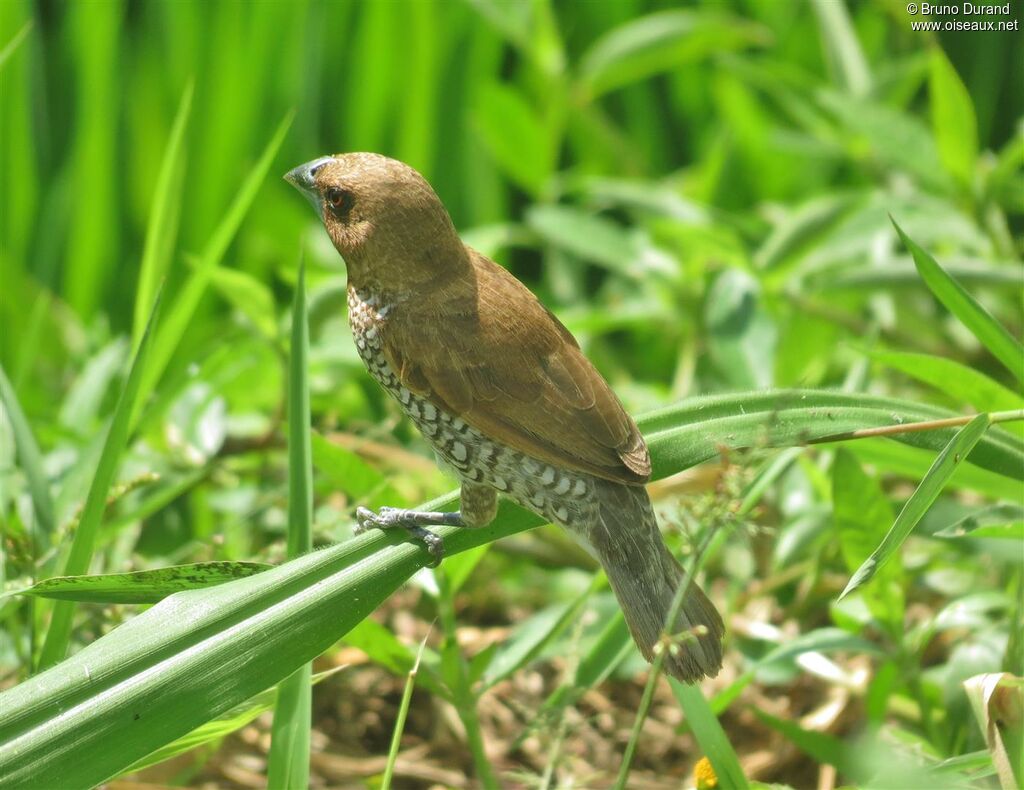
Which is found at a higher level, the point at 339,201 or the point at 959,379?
the point at 339,201

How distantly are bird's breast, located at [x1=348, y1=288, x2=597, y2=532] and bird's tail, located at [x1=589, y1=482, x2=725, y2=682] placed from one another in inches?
2.0

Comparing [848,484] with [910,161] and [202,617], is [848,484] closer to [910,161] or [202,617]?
[202,617]

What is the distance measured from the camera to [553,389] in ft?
7.79

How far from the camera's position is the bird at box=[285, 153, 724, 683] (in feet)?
7.53

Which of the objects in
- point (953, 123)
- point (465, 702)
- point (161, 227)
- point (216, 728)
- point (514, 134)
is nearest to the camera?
point (216, 728)

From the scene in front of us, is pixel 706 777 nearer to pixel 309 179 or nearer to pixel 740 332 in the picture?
pixel 309 179

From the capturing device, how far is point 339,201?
8.13ft

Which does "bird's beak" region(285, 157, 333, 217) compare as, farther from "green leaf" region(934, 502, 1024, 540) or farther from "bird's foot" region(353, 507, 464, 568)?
"green leaf" region(934, 502, 1024, 540)

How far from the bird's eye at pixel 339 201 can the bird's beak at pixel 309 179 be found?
46mm

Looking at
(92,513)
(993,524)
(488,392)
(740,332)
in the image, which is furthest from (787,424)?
(740,332)

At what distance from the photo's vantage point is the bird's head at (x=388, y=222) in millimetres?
2414

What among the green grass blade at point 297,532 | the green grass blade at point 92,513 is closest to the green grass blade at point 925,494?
the green grass blade at point 297,532

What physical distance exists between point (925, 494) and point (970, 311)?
0.58 meters

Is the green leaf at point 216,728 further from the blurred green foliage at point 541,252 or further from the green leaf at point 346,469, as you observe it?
the green leaf at point 346,469
